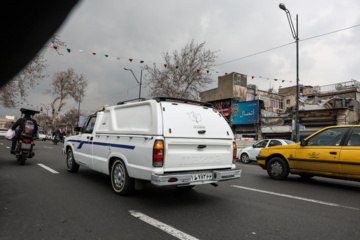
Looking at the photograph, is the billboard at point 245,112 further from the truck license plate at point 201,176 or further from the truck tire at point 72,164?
the truck license plate at point 201,176

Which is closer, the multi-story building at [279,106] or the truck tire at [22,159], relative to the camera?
the truck tire at [22,159]

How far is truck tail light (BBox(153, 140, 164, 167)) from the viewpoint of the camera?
13.2 feet

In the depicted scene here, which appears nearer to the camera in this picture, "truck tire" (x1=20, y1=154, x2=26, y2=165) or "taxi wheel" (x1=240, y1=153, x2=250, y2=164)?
"truck tire" (x1=20, y1=154, x2=26, y2=165)

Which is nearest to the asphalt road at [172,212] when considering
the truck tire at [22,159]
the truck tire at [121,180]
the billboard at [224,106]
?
the truck tire at [121,180]

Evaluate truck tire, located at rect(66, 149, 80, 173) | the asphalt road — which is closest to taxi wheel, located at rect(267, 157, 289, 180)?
the asphalt road

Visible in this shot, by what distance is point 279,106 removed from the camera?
36.7m

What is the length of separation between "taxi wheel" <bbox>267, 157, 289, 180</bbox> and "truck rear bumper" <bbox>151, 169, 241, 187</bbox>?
3.17 m

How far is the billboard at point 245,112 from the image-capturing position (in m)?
27.7

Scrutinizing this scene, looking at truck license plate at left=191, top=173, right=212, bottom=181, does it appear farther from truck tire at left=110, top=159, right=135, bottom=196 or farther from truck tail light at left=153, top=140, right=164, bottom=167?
truck tire at left=110, top=159, right=135, bottom=196

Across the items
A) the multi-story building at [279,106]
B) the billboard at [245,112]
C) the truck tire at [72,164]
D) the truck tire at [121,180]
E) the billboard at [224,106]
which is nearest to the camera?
the truck tire at [121,180]

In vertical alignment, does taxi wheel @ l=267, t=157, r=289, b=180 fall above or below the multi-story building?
below

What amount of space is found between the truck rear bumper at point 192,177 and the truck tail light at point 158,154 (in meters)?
0.20

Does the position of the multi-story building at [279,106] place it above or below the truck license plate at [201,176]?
above

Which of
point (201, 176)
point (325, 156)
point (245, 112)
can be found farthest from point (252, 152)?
point (245, 112)
